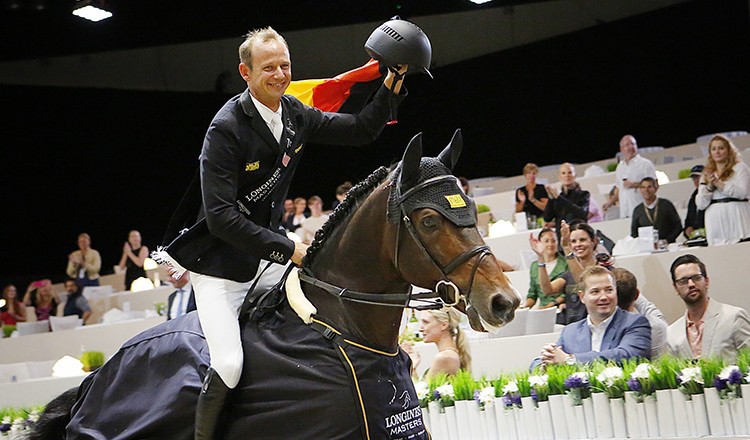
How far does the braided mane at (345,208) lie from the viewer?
9.06 feet

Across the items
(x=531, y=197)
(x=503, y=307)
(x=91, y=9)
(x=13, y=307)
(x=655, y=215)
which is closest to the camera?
(x=503, y=307)

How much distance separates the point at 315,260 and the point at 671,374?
1.82 metres

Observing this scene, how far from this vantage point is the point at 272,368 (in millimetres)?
2689

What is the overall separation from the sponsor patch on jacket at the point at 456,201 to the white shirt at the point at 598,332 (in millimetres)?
2176

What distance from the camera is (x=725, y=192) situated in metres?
6.59

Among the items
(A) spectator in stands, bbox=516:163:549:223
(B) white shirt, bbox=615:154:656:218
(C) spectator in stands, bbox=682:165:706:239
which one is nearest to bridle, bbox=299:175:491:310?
(C) spectator in stands, bbox=682:165:706:239

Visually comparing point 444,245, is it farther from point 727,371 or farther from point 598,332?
point 598,332

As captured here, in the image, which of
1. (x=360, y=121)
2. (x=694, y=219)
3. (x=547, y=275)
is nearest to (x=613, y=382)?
(x=360, y=121)

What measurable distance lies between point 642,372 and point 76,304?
792cm

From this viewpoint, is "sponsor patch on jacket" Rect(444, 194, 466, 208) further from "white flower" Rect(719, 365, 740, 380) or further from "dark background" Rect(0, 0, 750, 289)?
"dark background" Rect(0, 0, 750, 289)

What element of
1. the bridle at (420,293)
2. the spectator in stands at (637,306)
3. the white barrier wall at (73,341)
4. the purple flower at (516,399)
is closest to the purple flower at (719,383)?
the spectator in stands at (637,306)

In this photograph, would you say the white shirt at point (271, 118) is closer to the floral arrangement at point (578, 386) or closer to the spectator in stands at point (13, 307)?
the floral arrangement at point (578, 386)

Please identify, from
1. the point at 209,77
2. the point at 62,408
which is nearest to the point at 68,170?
the point at 209,77

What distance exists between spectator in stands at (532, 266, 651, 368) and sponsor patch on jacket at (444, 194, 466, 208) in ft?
6.63
